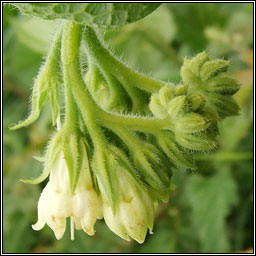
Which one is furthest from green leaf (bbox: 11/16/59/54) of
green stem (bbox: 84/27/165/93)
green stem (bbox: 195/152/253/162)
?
green stem (bbox: 84/27/165/93)

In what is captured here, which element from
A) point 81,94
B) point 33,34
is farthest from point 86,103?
point 33,34

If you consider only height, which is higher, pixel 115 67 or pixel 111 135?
pixel 115 67

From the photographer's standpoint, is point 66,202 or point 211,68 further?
point 211,68

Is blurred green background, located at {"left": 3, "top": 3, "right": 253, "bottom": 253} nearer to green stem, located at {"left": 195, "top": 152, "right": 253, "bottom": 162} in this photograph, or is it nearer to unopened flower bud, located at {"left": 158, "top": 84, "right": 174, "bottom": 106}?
green stem, located at {"left": 195, "top": 152, "right": 253, "bottom": 162}

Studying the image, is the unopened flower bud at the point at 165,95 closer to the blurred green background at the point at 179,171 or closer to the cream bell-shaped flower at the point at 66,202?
the cream bell-shaped flower at the point at 66,202

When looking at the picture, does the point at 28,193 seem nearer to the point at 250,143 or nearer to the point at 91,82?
the point at 250,143

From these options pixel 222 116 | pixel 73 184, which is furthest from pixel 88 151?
pixel 222 116

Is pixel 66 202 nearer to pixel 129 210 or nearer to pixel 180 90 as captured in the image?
pixel 129 210
